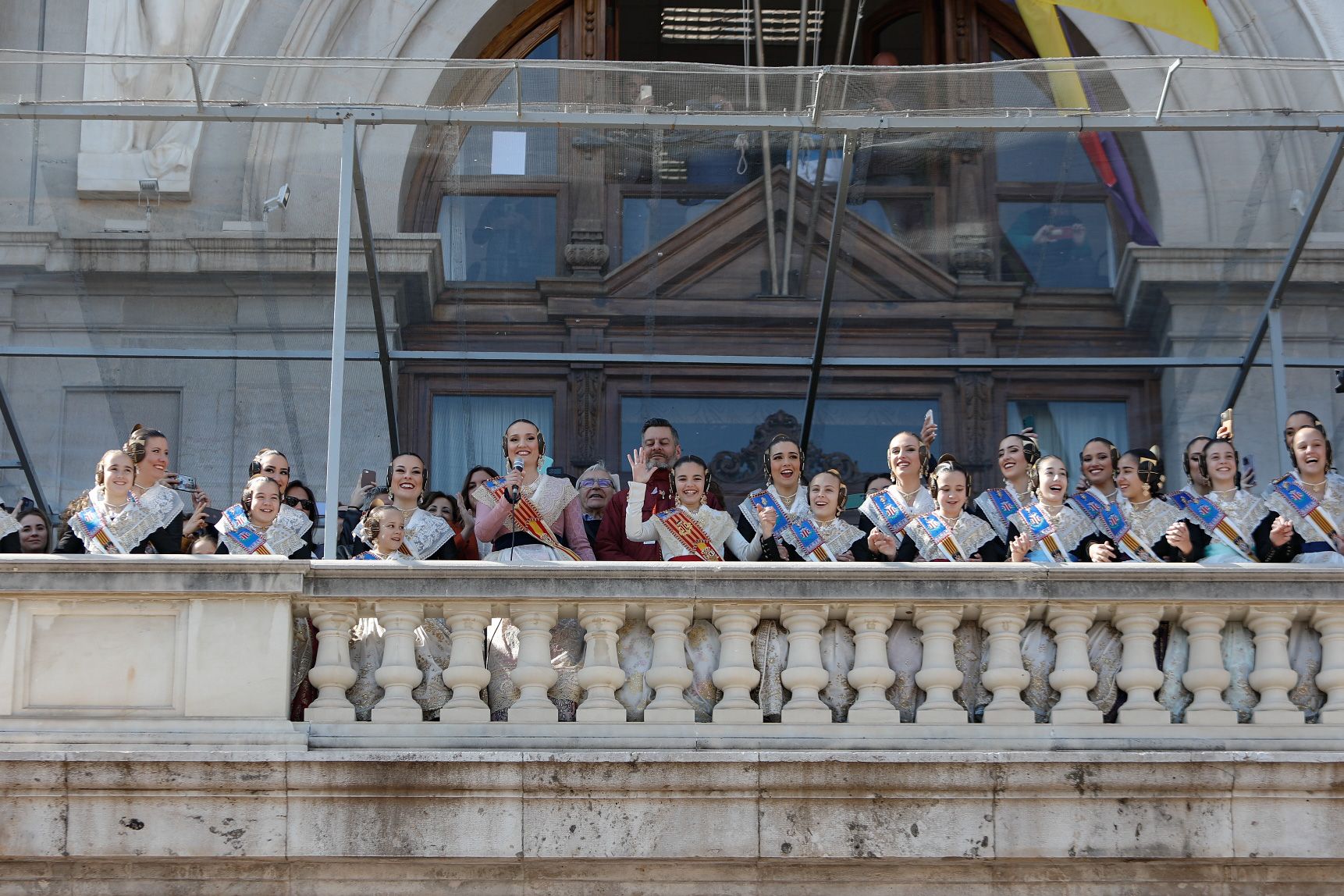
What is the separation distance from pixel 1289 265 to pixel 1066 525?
Result: 291cm

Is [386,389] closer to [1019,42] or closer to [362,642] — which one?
[362,642]

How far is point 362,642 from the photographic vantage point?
403 inches

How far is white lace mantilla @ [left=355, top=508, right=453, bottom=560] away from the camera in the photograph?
1102 cm

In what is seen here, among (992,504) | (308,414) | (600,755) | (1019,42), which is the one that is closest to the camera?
(600,755)

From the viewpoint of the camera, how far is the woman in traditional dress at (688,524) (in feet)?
35.9

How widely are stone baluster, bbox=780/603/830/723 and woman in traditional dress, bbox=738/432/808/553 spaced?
3.63ft

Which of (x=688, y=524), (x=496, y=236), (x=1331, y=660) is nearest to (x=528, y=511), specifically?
(x=688, y=524)

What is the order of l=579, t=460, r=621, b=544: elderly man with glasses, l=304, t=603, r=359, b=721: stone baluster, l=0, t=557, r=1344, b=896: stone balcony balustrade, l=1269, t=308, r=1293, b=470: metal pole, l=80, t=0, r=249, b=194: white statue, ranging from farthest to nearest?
l=80, t=0, r=249, b=194: white statue < l=1269, t=308, r=1293, b=470: metal pole < l=579, t=460, r=621, b=544: elderly man with glasses < l=304, t=603, r=359, b=721: stone baluster < l=0, t=557, r=1344, b=896: stone balcony balustrade

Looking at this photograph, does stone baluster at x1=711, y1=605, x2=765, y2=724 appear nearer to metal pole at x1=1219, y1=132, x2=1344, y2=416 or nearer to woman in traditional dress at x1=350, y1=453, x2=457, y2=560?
woman in traditional dress at x1=350, y1=453, x2=457, y2=560

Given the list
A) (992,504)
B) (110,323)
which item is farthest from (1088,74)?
(110,323)

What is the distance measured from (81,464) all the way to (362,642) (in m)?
3.98

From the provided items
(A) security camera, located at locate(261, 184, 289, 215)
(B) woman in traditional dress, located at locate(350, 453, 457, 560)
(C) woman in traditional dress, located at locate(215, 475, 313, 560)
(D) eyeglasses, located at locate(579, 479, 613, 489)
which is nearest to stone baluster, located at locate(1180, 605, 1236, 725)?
(D) eyeglasses, located at locate(579, 479, 613, 489)

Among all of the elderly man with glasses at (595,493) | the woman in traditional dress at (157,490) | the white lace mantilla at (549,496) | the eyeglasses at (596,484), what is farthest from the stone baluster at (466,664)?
the eyeglasses at (596,484)

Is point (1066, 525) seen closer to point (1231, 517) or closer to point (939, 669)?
point (1231, 517)
